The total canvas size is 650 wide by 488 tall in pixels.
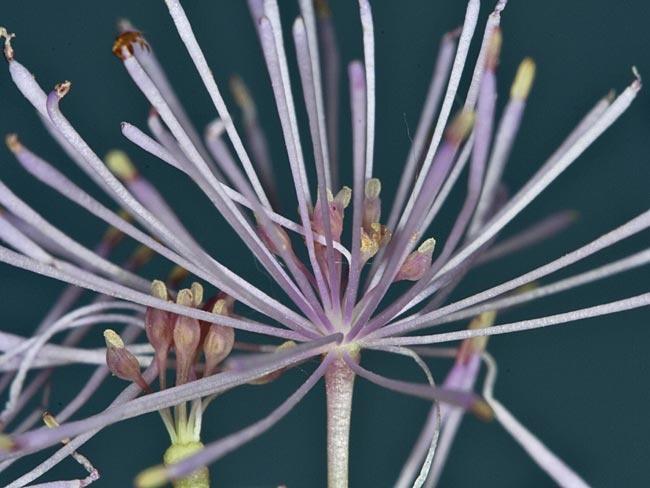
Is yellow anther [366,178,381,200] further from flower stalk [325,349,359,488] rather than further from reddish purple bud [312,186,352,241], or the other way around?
flower stalk [325,349,359,488]

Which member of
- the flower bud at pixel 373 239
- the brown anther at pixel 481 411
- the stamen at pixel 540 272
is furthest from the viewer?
the flower bud at pixel 373 239

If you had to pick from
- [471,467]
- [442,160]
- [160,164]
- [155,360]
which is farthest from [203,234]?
[442,160]

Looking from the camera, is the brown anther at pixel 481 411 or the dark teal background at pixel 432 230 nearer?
the brown anther at pixel 481 411

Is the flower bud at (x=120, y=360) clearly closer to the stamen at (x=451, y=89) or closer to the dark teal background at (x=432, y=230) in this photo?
the stamen at (x=451, y=89)

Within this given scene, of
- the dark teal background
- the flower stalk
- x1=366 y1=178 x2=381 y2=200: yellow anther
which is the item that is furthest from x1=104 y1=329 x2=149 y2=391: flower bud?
the dark teal background

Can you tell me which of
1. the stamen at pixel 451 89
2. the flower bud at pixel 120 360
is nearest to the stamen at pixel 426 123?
the stamen at pixel 451 89

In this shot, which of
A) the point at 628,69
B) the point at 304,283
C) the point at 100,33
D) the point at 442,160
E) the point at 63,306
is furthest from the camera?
the point at 100,33

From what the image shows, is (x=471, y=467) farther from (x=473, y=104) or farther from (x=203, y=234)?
(x=473, y=104)

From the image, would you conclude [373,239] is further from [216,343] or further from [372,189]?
[216,343]
